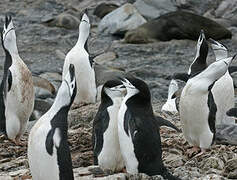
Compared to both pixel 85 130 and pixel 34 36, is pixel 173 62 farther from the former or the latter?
pixel 85 130

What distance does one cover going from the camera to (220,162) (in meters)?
7.46

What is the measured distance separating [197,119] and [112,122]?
1130 mm

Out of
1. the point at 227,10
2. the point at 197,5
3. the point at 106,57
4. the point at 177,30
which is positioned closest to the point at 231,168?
the point at 106,57

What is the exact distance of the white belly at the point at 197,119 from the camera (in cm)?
797

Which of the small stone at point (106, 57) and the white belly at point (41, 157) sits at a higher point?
the small stone at point (106, 57)

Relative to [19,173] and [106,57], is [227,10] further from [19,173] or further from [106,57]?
[19,173]

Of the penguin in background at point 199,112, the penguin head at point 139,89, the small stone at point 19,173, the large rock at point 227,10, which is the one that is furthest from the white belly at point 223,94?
the large rock at point 227,10

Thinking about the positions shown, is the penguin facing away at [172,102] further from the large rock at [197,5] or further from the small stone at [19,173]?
the large rock at [197,5]

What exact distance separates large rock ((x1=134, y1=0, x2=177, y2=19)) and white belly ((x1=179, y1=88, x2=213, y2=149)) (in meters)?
15.1

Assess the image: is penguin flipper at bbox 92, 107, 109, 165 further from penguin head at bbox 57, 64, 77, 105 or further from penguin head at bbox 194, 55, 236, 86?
penguin head at bbox 194, 55, 236, 86

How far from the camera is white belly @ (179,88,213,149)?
797 centimetres

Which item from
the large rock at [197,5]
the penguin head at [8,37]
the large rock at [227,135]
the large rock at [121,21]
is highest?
the large rock at [197,5]

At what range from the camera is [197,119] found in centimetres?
801

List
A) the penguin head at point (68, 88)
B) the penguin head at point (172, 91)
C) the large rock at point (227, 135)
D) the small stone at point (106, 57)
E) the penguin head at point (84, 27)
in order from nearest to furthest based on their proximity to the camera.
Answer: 1. the penguin head at point (68, 88)
2. the large rock at point (227, 135)
3. the penguin head at point (84, 27)
4. the penguin head at point (172, 91)
5. the small stone at point (106, 57)
